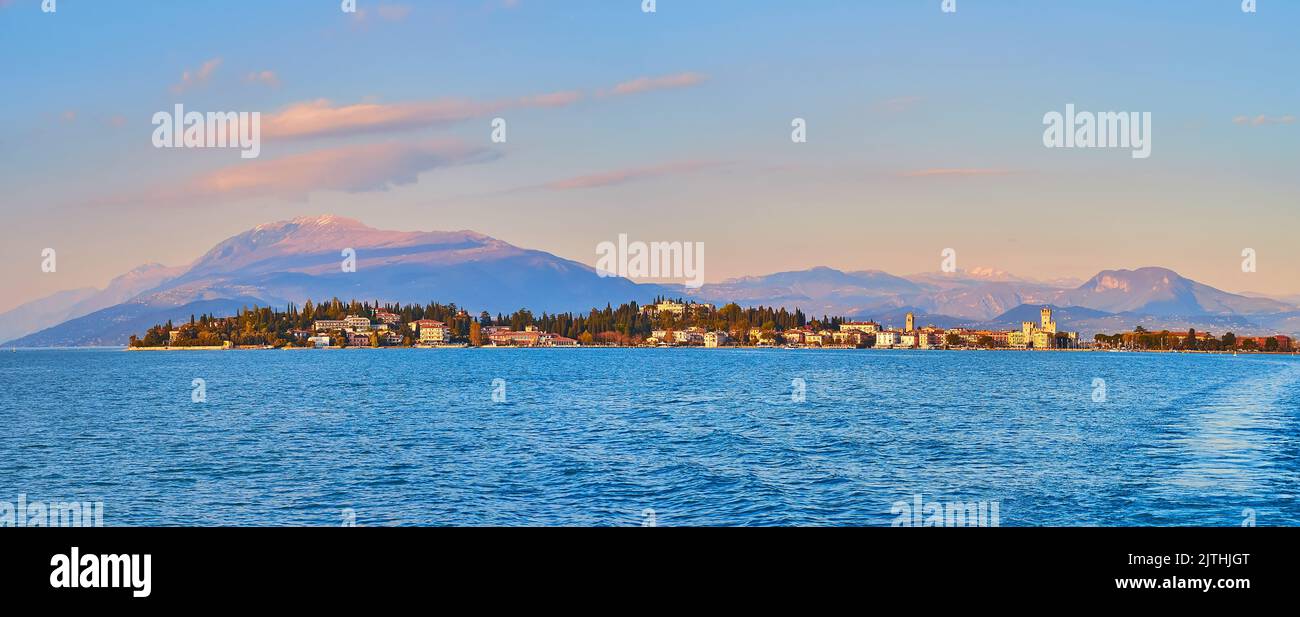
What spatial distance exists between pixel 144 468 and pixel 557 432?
20116mm

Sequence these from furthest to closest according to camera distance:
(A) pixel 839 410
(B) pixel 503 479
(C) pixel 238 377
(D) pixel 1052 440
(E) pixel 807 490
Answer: (C) pixel 238 377, (A) pixel 839 410, (D) pixel 1052 440, (B) pixel 503 479, (E) pixel 807 490

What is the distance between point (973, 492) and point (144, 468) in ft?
105

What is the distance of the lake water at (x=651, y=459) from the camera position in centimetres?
3123

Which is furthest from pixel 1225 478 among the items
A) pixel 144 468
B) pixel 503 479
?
pixel 144 468

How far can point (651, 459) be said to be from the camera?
42.7m

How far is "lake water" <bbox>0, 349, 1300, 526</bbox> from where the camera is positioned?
31.2 metres

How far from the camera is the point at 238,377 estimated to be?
137 meters

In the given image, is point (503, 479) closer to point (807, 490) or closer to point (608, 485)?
point (608, 485)

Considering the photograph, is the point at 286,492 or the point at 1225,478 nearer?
the point at 286,492

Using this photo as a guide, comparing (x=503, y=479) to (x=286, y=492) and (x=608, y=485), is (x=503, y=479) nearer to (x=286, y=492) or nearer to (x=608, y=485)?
(x=608, y=485)

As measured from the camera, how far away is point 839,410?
7175 centimetres
